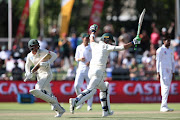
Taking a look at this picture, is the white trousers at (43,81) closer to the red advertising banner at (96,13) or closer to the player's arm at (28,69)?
the player's arm at (28,69)

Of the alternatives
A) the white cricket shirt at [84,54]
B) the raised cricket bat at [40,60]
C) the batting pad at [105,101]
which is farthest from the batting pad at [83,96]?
the white cricket shirt at [84,54]

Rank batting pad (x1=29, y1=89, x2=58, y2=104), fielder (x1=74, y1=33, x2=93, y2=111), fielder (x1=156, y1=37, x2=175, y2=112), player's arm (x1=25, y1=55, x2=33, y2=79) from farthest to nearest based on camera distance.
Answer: fielder (x1=74, y1=33, x2=93, y2=111) < fielder (x1=156, y1=37, x2=175, y2=112) < player's arm (x1=25, y1=55, x2=33, y2=79) < batting pad (x1=29, y1=89, x2=58, y2=104)

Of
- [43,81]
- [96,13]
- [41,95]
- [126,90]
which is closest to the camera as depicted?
[41,95]

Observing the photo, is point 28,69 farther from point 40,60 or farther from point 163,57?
point 163,57

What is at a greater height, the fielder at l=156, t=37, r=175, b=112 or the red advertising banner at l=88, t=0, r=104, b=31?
the red advertising banner at l=88, t=0, r=104, b=31

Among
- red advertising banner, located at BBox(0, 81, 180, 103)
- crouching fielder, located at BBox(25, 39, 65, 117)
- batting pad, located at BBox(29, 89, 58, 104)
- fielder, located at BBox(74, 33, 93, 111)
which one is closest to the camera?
batting pad, located at BBox(29, 89, 58, 104)

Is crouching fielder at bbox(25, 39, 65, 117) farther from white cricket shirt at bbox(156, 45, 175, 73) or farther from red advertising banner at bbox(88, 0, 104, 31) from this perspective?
red advertising banner at bbox(88, 0, 104, 31)

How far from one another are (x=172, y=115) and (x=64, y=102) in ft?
26.5

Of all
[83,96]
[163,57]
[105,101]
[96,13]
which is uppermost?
[96,13]

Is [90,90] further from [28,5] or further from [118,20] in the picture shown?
[118,20]

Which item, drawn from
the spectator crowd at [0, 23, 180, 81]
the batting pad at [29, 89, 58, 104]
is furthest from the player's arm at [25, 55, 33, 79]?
the spectator crowd at [0, 23, 180, 81]

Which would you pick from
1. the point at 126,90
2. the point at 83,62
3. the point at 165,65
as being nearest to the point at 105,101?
the point at 165,65

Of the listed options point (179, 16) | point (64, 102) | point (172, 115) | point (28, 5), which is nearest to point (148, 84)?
point (64, 102)

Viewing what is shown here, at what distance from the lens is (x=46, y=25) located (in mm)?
45562
